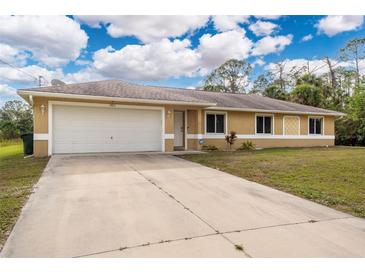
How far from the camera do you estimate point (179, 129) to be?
14664 millimetres

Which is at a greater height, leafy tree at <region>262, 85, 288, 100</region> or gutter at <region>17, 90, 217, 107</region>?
leafy tree at <region>262, 85, 288, 100</region>

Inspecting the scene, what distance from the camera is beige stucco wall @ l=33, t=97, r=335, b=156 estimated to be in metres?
10.6

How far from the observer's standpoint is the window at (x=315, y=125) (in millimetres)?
18297

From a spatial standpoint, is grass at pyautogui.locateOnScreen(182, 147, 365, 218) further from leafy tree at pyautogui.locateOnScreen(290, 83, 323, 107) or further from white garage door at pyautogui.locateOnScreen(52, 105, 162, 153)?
leafy tree at pyautogui.locateOnScreen(290, 83, 323, 107)

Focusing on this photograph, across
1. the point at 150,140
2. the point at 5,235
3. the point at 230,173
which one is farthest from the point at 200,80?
the point at 5,235

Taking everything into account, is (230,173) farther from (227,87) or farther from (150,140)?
(227,87)

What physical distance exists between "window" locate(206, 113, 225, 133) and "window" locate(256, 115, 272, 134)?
→ 270cm

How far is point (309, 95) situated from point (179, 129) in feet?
56.4

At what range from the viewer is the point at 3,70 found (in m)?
20.7

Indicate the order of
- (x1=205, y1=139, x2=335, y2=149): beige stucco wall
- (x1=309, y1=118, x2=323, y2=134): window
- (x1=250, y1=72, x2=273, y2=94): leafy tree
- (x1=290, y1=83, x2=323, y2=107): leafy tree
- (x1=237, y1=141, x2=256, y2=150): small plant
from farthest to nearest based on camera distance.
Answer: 1. (x1=250, y1=72, x2=273, y2=94): leafy tree
2. (x1=290, y1=83, x2=323, y2=107): leafy tree
3. (x1=309, y1=118, x2=323, y2=134): window
4. (x1=237, y1=141, x2=256, y2=150): small plant
5. (x1=205, y1=139, x2=335, y2=149): beige stucco wall

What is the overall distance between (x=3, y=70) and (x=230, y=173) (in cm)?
2162

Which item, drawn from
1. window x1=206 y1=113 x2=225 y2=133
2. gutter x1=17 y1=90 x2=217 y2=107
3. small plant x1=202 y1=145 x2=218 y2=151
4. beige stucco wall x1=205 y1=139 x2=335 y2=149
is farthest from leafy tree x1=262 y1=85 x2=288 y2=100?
gutter x1=17 y1=90 x2=217 y2=107

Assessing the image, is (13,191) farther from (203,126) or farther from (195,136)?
(203,126)

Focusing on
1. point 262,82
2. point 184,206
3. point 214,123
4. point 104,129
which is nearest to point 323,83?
point 262,82
